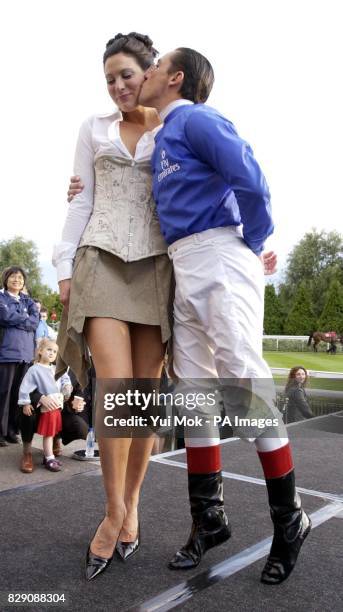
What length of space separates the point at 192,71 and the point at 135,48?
20cm

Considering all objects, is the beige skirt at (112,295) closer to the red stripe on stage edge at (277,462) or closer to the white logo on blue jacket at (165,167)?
the white logo on blue jacket at (165,167)

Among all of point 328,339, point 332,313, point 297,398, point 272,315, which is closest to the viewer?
point 297,398

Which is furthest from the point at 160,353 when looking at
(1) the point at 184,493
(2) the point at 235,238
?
(1) the point at 184,493

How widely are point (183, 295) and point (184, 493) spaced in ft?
3.73

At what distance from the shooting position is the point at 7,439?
482cm

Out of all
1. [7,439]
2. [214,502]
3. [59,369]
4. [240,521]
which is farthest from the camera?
[7,439]

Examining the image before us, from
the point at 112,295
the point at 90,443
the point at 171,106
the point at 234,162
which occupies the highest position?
the point at 171,106

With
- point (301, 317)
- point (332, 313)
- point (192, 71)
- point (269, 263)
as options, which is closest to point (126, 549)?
point (269, 263)

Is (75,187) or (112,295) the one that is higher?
(75,187)

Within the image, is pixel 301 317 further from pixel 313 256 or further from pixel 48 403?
pixel 48 403

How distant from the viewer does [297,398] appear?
663 cm

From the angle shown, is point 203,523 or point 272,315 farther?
point 272,315

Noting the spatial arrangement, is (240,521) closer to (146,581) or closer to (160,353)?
(146,581)

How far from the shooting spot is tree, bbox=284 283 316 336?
35094mm
